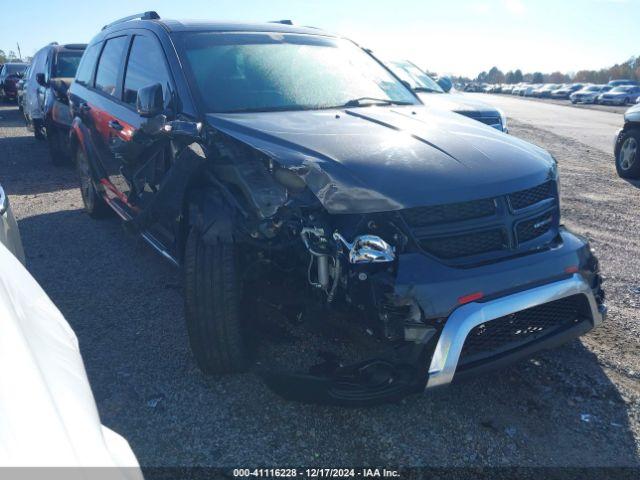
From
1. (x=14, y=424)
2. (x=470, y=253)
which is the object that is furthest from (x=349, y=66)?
(x=14, y=424)

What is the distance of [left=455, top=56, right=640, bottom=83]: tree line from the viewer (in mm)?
68938

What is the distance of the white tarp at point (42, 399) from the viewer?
44.0 inches

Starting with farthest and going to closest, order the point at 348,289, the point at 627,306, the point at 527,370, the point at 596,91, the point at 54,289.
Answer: the point at 596,91
the point at 54,289
the point at 627,306
the point at 527,370
the point at 348,289

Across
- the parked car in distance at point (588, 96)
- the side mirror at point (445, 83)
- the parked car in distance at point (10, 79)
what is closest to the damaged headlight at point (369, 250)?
the side mirror at point (445, 83)

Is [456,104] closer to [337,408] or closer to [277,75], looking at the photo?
[277,75]

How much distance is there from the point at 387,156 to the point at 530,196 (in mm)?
771

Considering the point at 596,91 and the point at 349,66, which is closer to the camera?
the point at 349,66

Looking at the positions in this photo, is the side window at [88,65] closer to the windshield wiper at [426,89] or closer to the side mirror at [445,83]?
the windshield wiper at [426,89]

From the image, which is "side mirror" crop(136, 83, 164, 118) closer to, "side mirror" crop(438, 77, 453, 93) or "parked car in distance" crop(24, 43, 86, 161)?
"parked car in distance" crop(24, 43, 86, 161)

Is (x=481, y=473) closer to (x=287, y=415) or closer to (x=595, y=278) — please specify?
(x=287, y=415)

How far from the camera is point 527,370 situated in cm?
299

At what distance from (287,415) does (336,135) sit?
4.70 ft

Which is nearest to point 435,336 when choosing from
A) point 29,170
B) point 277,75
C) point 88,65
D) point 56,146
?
point 277,75

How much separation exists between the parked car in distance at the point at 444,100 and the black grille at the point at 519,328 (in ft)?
15.4
